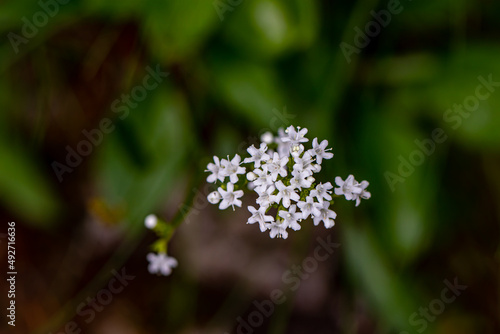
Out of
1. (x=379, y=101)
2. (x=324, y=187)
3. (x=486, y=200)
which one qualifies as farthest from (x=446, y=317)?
(x=324, y=187)

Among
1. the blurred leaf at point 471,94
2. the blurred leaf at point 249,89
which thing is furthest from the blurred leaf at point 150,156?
the blurred leaf at point 471,94

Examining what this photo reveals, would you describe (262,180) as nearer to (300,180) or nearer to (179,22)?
(300,180)

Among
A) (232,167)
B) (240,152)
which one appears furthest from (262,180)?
(240,152)

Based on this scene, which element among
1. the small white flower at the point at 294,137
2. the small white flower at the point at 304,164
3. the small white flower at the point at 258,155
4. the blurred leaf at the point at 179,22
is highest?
the blurred leaf at the point at 179,22

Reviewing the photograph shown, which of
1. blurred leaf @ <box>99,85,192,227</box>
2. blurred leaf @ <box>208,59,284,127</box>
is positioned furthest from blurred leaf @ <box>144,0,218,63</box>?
blurred leaf @ <box>99,85,192,227</box>

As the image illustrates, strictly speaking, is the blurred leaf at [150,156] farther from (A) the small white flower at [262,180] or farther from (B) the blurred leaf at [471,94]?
(B) the blurred leaf at [471,94]

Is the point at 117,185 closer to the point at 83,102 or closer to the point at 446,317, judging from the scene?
the point at 83,102
